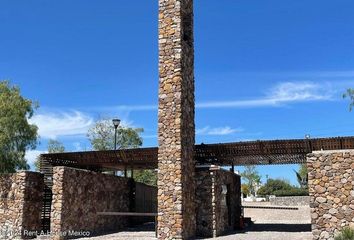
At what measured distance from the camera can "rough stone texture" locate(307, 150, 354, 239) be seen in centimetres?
1308

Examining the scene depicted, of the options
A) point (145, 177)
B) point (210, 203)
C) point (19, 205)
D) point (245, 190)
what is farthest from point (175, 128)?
point (245, 190)

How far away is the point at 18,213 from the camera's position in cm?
1655

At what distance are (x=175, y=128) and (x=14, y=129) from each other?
995cm

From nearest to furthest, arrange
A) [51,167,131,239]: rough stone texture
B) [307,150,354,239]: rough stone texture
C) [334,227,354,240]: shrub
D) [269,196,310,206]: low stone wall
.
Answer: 1. [334,227,354,240]: shrub
2. [307,150,354,239]: rough stone texture
3. [51,167,131,239]: rough stone texture
4. [269,196,310,206]: low stone wall

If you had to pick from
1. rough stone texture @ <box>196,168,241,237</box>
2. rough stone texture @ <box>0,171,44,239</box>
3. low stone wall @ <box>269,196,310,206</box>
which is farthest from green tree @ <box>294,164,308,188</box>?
rough stone texture @ <box>0,171,44,239</box>

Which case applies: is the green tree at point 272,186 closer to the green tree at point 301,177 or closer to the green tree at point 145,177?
the green tree at point 301,177

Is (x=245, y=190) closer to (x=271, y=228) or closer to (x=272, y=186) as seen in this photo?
(x=272, y=186)

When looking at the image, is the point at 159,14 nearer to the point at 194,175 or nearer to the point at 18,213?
the point at 194,175

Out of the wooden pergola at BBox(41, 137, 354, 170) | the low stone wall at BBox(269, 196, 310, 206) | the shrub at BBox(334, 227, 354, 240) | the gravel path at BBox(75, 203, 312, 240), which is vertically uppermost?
the wooden pergola at BBox(41, 137, 354, 170)

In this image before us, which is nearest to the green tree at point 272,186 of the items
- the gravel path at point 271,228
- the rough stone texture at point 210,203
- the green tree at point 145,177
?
the green tree at point 145,177

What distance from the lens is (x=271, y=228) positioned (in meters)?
18.8

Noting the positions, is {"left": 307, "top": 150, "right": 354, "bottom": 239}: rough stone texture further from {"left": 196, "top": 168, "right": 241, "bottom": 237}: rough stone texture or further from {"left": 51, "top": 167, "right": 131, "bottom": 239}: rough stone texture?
{"left": 51, "top": 167, "right": 131, "bottom": 239}: rough stone texture

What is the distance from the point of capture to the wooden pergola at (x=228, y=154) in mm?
15672

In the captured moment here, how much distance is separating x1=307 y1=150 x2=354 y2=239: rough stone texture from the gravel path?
1.51m
